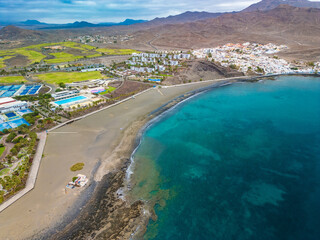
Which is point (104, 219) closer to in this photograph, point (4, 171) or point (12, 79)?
point (4, 171)

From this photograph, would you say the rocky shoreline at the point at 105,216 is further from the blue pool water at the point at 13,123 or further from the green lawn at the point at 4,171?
the blue pool water at the point at 13,123

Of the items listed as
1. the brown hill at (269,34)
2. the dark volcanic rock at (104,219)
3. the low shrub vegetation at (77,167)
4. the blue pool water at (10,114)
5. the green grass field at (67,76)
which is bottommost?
the dark volcanic rock at (104,219)

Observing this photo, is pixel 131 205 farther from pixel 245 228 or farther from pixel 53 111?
pixel 53 111

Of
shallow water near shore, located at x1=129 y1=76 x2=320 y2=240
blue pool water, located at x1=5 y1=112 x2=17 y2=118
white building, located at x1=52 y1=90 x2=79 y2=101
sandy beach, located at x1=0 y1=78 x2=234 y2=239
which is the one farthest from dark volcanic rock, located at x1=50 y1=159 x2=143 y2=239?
white building, located at x1=52 y1=90 x2=79 y2=101

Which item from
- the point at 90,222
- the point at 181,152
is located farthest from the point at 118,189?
the point at 181,152

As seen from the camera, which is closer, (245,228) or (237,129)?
(245,228)

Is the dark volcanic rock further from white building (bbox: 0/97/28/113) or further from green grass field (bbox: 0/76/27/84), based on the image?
green grass field (bbox: 0/76/27/84)

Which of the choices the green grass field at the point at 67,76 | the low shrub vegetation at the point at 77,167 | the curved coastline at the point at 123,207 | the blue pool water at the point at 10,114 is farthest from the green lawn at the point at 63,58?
the curved coastline at the point at 123,207
